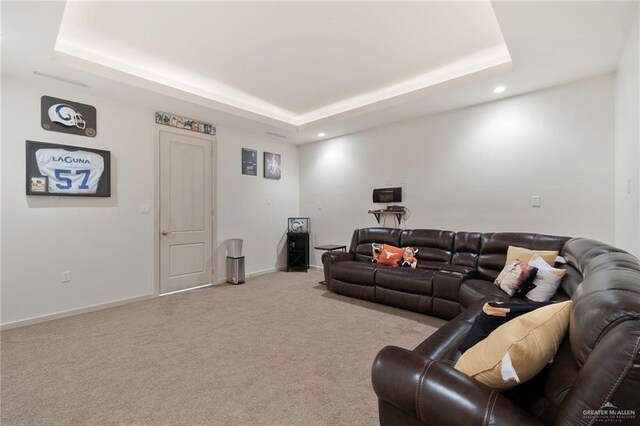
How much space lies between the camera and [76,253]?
3516 mm

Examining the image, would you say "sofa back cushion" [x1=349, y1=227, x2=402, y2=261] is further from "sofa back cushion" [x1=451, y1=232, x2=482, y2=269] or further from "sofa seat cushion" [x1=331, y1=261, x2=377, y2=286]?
"sofa back cushion" [x1=451, y1=232, x2=482, y2=269]

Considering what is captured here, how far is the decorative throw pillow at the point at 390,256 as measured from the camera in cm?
405

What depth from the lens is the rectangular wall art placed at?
167 inches

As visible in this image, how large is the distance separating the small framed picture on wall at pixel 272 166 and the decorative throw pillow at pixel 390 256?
2.77 m

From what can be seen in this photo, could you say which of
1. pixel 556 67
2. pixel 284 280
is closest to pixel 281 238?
pixel 284 280

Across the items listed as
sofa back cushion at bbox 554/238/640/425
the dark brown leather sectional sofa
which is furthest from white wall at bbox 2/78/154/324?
sofa back cushion at bbox 554/238/640/425

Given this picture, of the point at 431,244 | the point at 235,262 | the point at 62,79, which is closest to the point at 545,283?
the point at 431,244

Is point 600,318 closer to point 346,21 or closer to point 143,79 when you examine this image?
point 346,21

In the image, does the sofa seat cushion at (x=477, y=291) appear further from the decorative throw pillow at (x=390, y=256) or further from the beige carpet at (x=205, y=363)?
the decorative throw pillow at (x=390, y=256)

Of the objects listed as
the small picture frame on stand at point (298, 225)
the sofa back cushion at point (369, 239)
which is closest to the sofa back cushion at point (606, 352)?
the sofa back cushion at point (369, 239)

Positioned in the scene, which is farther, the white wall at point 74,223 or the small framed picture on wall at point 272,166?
the small framed picture on wall at point 272,166

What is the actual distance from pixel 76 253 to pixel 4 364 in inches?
56.8

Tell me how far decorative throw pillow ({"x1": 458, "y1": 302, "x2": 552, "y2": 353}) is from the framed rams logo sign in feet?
14.6

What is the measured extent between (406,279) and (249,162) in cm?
347
